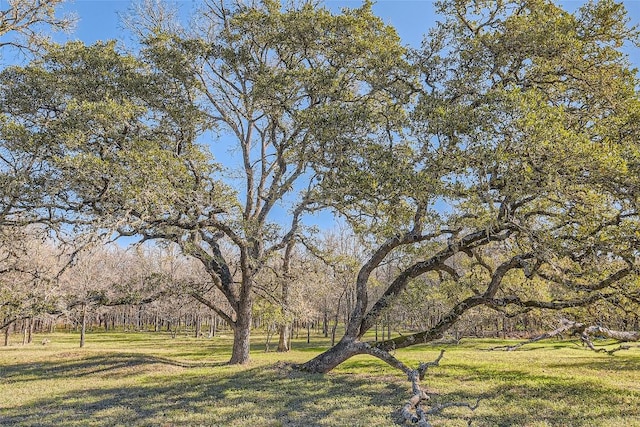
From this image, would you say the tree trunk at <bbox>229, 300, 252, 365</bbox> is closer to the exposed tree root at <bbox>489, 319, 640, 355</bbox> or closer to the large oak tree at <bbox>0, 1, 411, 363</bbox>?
the large oak tree at <bbox>0, 1, 411, 363</bbox>

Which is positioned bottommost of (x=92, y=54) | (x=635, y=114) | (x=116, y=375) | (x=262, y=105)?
(x=116, y=375)

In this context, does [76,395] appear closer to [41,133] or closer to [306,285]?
[41,133]

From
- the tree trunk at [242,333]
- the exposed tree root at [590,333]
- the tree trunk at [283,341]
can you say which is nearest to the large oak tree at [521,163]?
the exposed tree root at [590,333]

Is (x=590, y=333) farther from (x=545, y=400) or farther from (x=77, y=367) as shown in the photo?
(x=77, y=367)

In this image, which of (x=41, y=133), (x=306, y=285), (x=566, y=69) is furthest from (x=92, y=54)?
(x=566, y=69)

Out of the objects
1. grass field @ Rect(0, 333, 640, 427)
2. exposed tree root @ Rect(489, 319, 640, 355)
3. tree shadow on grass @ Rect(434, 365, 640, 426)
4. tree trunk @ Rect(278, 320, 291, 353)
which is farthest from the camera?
tree trunk @ Rect(278, 320, 291, 353)

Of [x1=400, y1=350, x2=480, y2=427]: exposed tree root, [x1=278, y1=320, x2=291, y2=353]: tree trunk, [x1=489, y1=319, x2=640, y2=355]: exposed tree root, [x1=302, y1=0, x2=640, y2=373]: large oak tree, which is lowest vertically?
[x1=278, y1=320, x2=291, y2=353]: tree trunk

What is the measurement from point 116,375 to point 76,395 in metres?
5.00

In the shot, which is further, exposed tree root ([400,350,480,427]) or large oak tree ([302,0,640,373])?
large oak tree ([302,0,640,373])

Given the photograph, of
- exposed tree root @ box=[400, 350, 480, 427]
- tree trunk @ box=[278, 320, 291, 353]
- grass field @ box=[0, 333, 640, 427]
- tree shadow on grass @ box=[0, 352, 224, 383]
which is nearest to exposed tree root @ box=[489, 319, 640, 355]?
grass field @ box=[0, 333, 640, 427]

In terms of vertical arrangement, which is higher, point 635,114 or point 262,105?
point 262,105

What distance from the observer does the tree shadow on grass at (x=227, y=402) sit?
1041 cm

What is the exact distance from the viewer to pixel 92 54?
56.0 ft

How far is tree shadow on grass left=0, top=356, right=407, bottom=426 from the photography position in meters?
10.4
